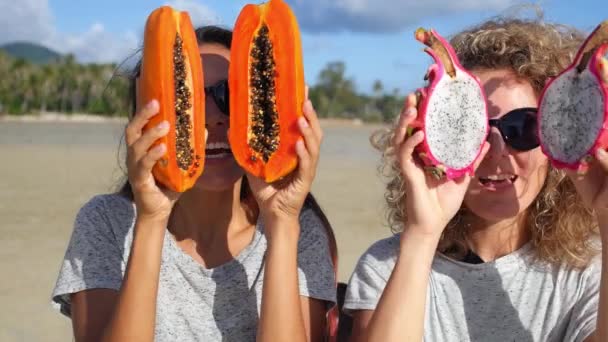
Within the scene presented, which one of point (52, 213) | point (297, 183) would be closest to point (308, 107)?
point (297, 183)

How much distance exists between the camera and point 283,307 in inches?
115

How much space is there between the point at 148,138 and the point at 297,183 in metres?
0.63

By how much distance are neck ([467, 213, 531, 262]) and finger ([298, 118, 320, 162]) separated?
105 centimetres

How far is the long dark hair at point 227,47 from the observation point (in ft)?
11.4

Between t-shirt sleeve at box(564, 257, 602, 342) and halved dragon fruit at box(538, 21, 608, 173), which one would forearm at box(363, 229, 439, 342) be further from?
t-shirt sleeve at box(564, 257, 602, 342)

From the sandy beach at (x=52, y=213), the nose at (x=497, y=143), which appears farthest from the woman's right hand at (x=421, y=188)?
the sandy beach at (x=52, y=213)

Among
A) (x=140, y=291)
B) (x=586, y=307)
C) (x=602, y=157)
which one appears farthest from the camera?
(x=586, y=307)

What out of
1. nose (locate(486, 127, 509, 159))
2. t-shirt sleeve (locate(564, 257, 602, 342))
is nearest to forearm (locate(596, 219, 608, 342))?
t-shirt sleeve (locate(564, 257, 602, 342))

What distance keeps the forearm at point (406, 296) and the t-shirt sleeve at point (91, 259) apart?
125cm

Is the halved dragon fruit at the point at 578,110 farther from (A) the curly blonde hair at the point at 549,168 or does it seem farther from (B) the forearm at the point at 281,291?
(B) the forearm at the point at 281,291

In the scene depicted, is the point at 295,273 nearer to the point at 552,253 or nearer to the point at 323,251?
the point at 323,251

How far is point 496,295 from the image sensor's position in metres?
3.24

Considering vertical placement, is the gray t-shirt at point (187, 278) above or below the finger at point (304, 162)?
below

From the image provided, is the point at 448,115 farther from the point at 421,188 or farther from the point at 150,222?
the point at 150,222
